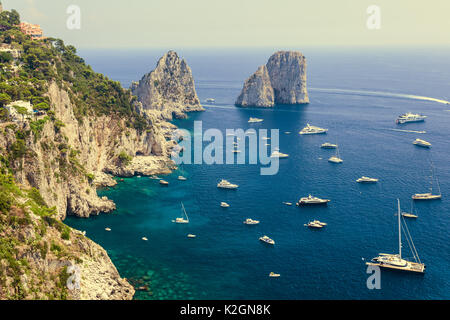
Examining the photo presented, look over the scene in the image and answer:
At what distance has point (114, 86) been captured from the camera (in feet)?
545

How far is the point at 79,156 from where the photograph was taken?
130 m

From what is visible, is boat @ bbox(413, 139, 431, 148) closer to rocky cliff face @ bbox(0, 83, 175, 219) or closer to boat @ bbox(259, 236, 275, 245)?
rocky cliff face @ bbox(0, 83, 175, 219)

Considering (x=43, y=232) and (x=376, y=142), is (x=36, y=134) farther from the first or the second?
(x=376, y=142)

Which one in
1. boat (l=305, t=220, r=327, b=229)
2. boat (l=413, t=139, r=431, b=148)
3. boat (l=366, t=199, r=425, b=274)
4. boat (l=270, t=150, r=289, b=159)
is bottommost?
boat (l=366, t=199, r=425, b=274)

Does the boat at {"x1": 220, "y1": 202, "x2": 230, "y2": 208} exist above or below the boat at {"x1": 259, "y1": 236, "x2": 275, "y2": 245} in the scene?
above

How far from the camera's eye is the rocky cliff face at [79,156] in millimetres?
98000

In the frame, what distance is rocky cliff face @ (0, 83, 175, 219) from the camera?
98.0m

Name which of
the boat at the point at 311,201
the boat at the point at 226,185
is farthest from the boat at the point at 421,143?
the boat at the point at 226,185

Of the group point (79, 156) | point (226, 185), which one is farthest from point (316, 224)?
point (79, 156)

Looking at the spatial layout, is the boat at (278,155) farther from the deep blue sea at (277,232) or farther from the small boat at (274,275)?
the small boat at (274,275)

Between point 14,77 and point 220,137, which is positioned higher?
point 14,77

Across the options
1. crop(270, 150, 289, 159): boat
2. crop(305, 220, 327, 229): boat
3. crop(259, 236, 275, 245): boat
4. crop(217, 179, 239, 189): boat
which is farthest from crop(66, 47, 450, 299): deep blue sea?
crop(270, 150, 289, 159): boat

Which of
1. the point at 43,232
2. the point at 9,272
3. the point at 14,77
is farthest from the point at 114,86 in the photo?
the point at 9,272

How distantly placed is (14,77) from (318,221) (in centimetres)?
9230
